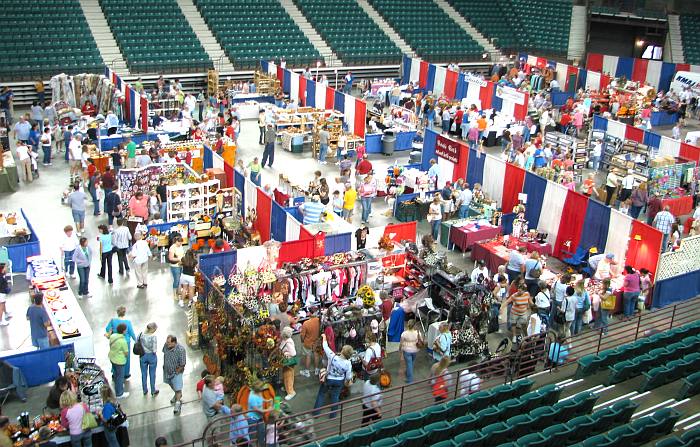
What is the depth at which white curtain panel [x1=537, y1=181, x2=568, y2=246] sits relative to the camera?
1767 cm

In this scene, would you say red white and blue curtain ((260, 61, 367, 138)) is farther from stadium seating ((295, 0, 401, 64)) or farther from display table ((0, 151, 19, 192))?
display table ((0, 151, 19, 192))

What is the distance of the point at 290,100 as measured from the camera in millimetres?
28891

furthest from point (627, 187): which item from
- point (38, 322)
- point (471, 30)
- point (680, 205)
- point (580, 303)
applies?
point (471, 30)

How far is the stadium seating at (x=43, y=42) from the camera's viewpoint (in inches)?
1111

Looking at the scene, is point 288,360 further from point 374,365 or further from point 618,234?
point 618,234

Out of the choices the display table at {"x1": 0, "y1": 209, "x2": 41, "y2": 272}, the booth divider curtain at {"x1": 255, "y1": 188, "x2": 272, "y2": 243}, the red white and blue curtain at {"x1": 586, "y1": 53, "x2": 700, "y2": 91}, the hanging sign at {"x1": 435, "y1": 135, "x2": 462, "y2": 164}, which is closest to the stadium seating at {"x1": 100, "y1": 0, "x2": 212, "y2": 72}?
the hanging sign at {"x1": 435, "y1": 135, "x2": 462, "y2": 164}

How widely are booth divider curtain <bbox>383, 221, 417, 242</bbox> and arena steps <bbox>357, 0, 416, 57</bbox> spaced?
2259cm

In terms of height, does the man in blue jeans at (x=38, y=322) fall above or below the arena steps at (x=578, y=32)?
below

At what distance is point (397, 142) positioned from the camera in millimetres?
25375

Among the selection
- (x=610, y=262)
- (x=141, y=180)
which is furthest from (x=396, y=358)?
(x=141, y=180)

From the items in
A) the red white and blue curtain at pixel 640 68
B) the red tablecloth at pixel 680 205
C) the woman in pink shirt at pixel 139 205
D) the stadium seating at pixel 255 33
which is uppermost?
the stadium seating at pixel 255 33

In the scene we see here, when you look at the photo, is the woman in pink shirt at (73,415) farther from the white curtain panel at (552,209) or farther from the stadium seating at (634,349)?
the white curtain panel at (552,209)

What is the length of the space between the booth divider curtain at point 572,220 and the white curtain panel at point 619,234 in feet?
2.76

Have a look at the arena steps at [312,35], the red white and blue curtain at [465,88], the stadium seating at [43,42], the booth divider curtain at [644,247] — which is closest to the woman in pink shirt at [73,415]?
the booth divider curtain at [644,247]
